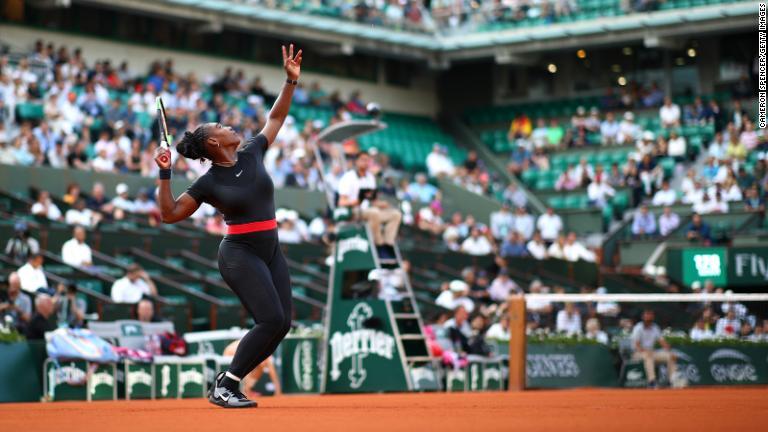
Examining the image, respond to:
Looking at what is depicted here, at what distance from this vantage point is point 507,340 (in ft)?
70.9

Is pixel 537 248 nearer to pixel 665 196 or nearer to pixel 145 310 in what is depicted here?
pixel 665 196

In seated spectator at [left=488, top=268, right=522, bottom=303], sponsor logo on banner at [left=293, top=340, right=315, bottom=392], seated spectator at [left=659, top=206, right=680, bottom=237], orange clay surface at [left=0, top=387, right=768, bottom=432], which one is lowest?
orange clay surface at [left=0, top=387, right=768, bottom=432]

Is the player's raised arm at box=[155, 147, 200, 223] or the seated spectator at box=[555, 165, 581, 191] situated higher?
the seated spectator at box=[555, 165, 581, 191]

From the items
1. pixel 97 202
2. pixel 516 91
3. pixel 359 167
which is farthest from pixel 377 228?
pixel 516 91

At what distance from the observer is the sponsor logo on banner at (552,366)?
20.3m

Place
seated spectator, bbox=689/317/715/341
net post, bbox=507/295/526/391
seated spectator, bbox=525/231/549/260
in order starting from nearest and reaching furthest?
net post, bbox=507/295/526/391 < seated spectator, bbox=689/317/715/341 < seated spectator, bbox=525/231/549/260

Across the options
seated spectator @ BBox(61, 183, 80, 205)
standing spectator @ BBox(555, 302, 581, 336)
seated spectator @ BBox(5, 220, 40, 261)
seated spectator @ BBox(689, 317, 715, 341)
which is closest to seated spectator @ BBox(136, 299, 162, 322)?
seated spectator @ BBox(5, 220, 40, 261)

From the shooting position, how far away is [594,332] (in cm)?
2156

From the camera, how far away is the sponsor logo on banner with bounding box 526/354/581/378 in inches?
800

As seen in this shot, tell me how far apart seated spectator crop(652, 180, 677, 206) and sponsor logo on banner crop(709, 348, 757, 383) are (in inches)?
491

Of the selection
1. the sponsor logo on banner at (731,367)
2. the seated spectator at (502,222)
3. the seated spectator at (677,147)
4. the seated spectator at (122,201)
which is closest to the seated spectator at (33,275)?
the seated spectator at (122,201)

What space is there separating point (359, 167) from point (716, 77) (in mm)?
22705

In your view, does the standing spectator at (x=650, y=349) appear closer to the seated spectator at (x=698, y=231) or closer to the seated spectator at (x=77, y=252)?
the seated spectator at (x=77, y=252)

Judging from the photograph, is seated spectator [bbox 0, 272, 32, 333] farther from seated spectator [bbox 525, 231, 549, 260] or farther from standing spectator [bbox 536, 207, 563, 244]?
standing spectator [bbox 536, 207, 563, 244]
